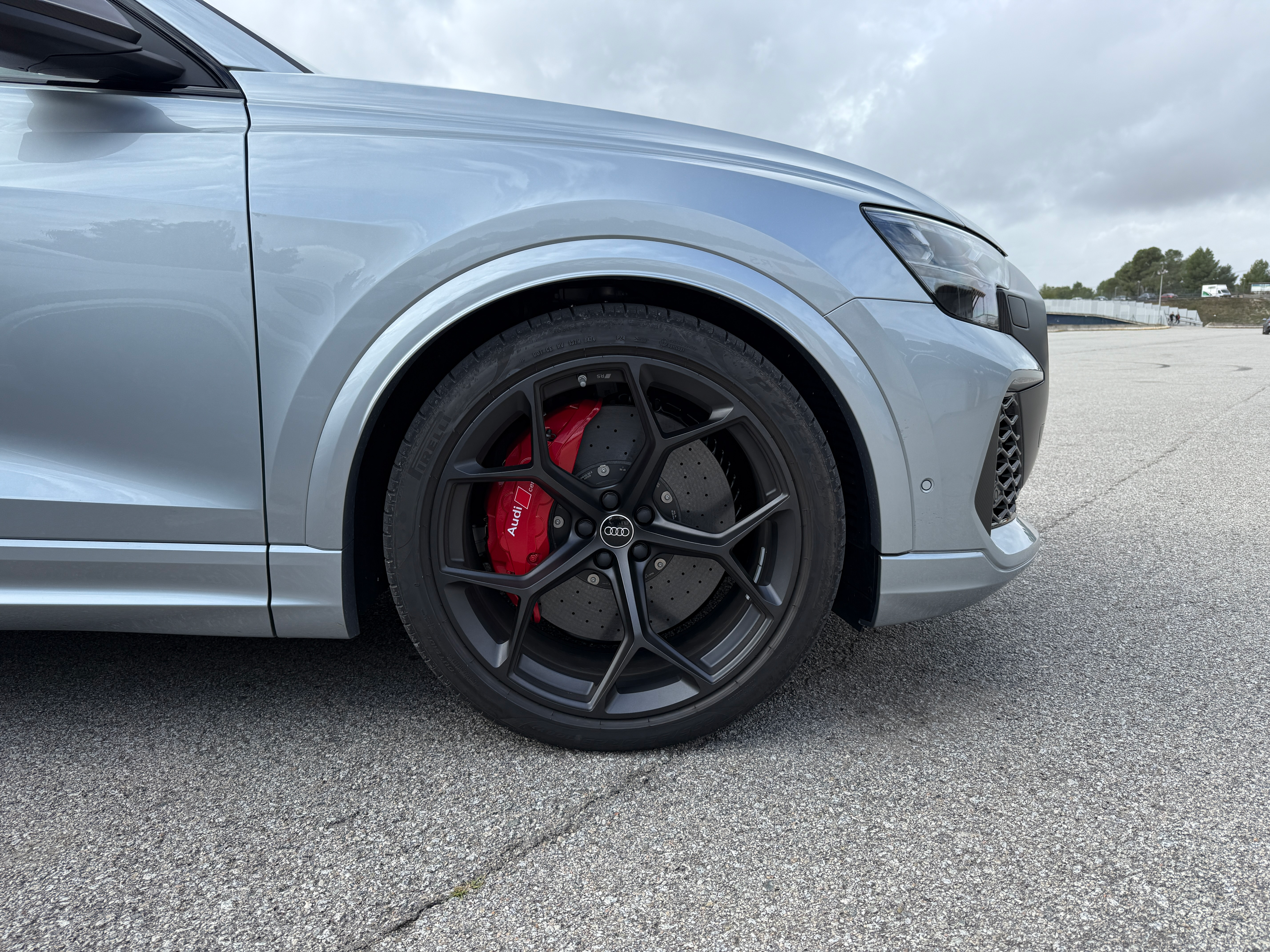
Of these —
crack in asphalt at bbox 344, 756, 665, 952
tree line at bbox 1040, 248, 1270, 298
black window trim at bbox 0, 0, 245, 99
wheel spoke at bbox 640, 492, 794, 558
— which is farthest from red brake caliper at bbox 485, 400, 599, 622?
tree line at bbox 1040, 248, 1270, 298

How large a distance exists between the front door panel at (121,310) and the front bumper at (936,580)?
125 cm

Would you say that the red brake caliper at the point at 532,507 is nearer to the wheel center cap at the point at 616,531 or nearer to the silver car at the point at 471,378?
the silver car at the point at 471,378

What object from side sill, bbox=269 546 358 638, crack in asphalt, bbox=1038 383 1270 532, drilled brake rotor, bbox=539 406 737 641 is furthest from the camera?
crack in asphalt, bbox=1038 383 1270 532

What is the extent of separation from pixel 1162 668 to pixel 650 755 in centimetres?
134

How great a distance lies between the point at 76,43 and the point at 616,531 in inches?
48.8

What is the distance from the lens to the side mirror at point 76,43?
1.31 metres

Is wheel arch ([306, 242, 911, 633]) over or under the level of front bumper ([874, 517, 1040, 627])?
over

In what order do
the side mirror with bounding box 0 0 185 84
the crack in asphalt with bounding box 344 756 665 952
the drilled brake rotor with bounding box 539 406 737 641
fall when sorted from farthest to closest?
→ the drilled brake rotor with bounding box 539 406 737 641 < the side mirror with bounding box 0 0 185 84 < the crack in asphalt with bounding box 344 756 665 952

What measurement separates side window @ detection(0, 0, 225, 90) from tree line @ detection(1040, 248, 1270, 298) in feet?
410

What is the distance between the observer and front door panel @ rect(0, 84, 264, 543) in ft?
4.79

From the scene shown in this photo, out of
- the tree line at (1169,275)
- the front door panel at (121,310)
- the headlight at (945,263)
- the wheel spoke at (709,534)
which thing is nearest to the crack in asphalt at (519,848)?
the wheel spoke at (709,534)

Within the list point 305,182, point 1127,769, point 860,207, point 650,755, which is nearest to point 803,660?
point 650,755

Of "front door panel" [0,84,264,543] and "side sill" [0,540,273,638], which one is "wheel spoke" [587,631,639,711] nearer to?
"side sill" [0,540,273,638]

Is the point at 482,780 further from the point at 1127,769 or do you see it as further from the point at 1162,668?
the point at 1162,668
